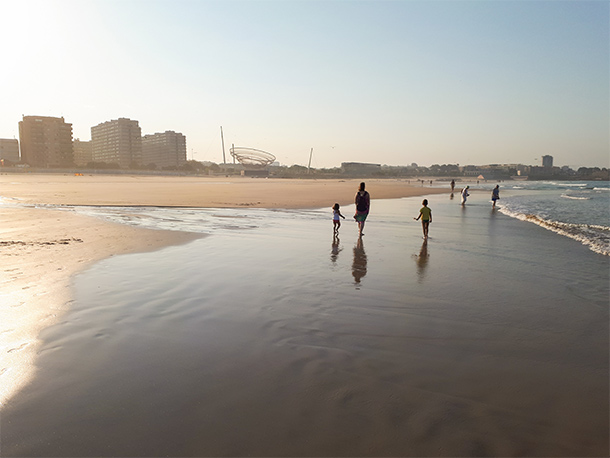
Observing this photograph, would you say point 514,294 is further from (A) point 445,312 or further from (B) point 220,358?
(B) point 220,358

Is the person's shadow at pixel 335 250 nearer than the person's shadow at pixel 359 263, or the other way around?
the person's shadow at pixel 359 263

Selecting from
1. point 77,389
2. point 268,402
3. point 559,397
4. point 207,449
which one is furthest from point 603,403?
point 77,389

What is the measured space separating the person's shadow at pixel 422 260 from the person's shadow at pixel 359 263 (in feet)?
4.33

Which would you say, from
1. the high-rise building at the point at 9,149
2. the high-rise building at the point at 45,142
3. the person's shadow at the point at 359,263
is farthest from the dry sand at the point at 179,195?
the high-rise building at the point at 9,149

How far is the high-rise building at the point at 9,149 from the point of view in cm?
17948

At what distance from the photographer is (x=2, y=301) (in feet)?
19.9

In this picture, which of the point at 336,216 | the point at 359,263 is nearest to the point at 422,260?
the point at 359,263

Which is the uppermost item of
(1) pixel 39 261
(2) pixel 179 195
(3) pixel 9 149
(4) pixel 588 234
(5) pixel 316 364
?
(3) pixel 9 149

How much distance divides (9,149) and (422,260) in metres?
235

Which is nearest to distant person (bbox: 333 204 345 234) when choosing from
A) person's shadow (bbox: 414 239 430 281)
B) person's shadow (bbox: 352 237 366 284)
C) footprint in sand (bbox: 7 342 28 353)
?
person's shadow (bbox: 352 237 366 284)

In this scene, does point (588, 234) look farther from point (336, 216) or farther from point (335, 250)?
point (335, 250)

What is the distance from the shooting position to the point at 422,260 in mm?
10047

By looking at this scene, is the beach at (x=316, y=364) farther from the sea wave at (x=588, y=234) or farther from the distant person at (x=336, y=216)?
the sea wave at (x=588, y=234)

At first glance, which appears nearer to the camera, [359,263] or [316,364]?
[316,364]
